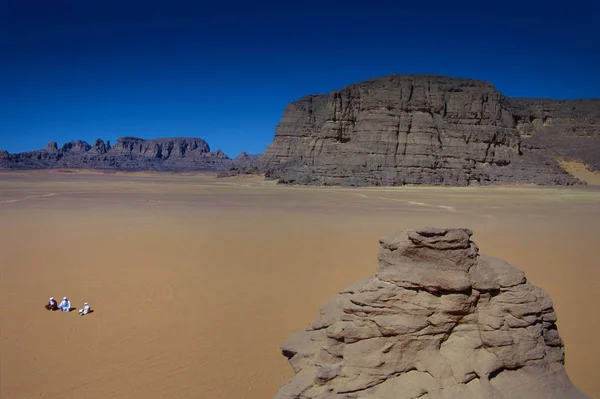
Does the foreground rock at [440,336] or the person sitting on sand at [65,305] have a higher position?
the foreground rock at [440,336]

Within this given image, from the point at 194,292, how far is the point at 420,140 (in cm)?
4889

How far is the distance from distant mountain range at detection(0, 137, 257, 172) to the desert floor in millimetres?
112433

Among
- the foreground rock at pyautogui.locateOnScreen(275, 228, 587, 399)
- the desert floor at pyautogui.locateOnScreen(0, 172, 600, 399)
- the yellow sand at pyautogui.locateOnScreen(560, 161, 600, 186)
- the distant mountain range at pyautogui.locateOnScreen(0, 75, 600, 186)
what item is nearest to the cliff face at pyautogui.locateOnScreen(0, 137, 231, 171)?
the distant mountain range at pyautogui.locateOnScreen(0, 75, 600, 186)

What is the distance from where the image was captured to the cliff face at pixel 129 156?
438 feet

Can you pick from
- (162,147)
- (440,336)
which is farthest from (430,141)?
(162,147)

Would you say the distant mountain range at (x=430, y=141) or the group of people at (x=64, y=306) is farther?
the distant mountain range at (x=430, y=141)

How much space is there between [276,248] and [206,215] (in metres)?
8.76

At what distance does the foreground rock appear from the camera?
3877 mm

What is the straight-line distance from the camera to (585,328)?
673 centimetres

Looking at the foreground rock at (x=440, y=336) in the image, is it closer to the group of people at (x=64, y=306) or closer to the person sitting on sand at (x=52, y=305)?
the group of people at (x=64, y=306)

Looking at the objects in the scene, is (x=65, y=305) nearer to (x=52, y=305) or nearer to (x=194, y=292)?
(x=52, y=305)

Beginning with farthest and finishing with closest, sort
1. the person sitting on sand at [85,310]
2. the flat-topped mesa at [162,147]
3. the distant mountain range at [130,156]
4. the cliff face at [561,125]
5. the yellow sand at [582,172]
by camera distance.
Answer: the flat-topped mesa at [162,147] → the distant mountain range at [130,156] → the cliff face at [561,125] → the yellow sand at [582,172] → the person sitting on sand at [85,310]

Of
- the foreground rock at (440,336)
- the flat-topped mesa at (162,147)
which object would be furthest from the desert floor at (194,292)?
the flat-topped mesa at (162,147)

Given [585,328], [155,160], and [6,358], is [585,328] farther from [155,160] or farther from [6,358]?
[155,160]
